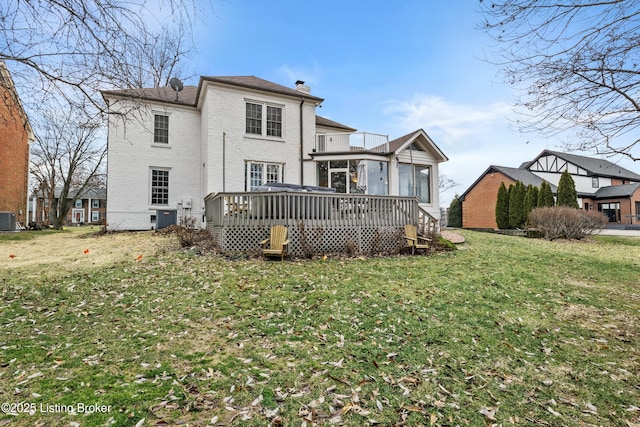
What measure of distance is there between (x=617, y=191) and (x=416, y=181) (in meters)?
29.7

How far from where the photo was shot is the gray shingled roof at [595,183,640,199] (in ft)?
102

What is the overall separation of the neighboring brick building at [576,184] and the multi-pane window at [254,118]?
888 inches

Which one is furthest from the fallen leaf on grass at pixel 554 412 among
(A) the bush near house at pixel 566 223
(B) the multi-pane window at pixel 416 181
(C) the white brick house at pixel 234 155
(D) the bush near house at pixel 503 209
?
(D) the bush near house at pixel 503 209

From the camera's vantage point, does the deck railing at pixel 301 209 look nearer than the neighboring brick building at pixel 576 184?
Yes

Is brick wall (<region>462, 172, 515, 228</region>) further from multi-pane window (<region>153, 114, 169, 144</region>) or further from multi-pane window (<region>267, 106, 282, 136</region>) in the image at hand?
multi-pane window (<region>153, 114, 169, 144</region>)

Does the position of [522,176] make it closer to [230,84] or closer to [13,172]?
[230,84]

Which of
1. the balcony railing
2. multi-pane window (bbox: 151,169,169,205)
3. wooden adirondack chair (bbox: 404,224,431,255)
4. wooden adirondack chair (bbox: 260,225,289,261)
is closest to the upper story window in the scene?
the balcony railing

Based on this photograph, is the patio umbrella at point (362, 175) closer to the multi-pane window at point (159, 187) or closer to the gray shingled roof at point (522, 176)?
the multi-pane window at point (159, 187)

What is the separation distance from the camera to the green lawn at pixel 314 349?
273 centimetres

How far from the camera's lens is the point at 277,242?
841 cm

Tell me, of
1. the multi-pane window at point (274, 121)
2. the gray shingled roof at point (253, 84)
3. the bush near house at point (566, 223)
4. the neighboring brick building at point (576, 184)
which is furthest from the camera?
the neighboring brick building at point (576, 184)

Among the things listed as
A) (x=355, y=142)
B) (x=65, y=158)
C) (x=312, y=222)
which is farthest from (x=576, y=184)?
(x=65, y=158)

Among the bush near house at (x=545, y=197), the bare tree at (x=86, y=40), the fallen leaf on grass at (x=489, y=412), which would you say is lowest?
the fallen leaf on grass at (x=489, y=412)

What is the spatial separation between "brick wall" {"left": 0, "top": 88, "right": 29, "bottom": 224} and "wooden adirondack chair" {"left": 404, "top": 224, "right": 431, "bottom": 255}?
21075mm
